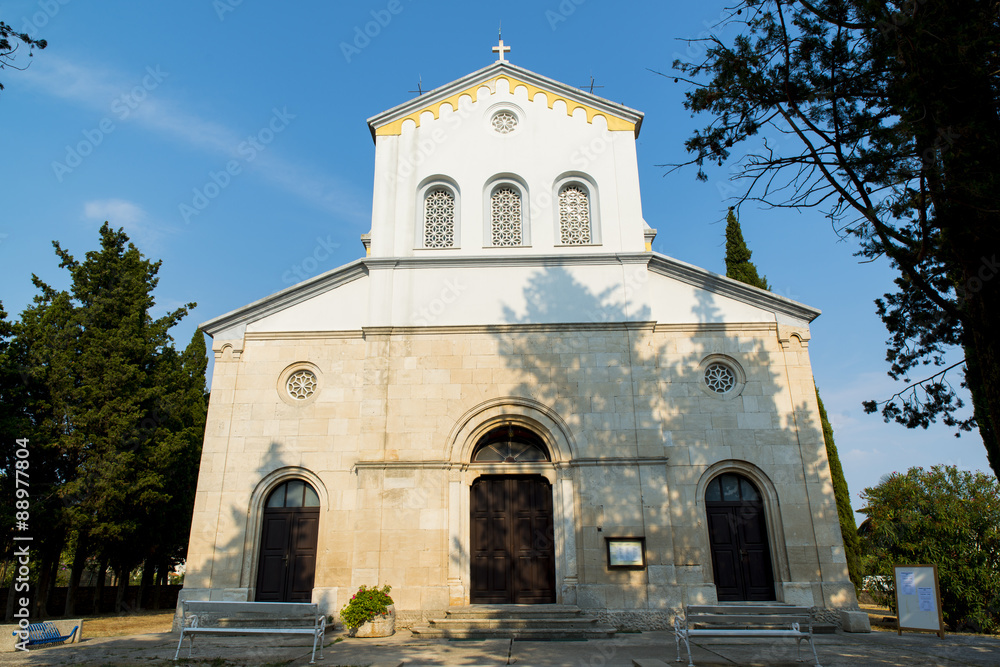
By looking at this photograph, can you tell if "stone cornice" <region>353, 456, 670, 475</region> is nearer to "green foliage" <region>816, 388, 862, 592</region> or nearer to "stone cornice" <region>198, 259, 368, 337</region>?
"stone cornice" <region>198, 259, 368, 337</region>

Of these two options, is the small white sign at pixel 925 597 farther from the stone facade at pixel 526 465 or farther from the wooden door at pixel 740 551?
the wooden door at pixel 740 551

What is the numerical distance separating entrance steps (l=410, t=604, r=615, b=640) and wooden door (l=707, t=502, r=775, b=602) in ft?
9.51

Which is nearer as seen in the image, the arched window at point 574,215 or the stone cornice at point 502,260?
the stone cornice at point 502,260

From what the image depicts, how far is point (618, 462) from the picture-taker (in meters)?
12.9

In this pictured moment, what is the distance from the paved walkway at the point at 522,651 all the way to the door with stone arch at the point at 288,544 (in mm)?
1995

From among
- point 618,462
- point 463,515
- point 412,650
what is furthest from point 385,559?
point 618,462

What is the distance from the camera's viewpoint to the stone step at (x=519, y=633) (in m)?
11.0

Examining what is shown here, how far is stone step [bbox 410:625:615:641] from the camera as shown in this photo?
11.0 metres

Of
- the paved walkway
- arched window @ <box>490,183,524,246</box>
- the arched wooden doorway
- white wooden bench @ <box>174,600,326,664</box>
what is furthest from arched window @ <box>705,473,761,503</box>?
white wooden bench @ <box>174,600,326,664</box>

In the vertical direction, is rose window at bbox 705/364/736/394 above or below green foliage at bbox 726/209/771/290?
below

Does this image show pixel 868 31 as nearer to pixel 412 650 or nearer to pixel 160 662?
pixel 412 650

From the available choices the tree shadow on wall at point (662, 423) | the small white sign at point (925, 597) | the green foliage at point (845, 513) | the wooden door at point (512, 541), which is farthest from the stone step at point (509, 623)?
the green foliage at point (845, 513)

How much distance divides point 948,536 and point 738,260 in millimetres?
11464

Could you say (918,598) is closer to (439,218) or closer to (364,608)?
(364,608)
